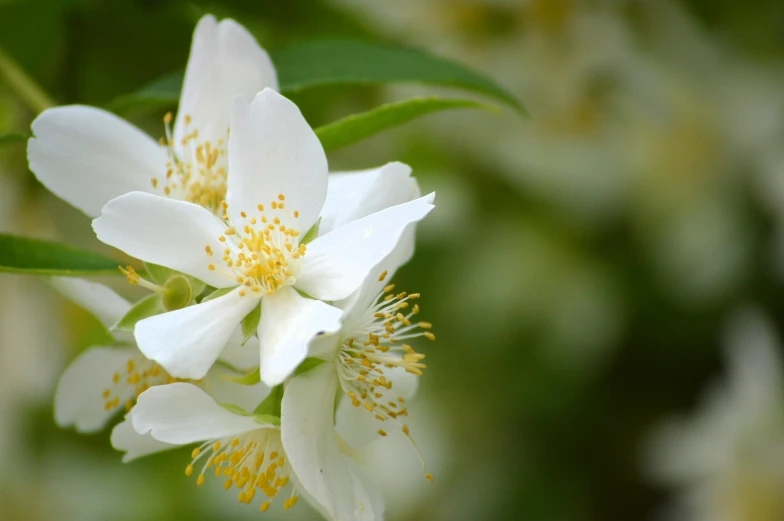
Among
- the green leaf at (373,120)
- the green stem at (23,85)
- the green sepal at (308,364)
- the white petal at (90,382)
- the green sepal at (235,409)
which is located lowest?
the white petal at (90,382)

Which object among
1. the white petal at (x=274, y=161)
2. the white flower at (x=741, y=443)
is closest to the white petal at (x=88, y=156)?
the white petal at (x=274, y=161)

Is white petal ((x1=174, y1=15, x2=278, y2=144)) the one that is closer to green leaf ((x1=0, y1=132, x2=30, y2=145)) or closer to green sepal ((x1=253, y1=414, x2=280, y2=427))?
green leaf ((x1=0, y1=132, x2=30, y2=145))

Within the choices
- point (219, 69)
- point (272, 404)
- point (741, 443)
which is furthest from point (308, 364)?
point (741, 443)

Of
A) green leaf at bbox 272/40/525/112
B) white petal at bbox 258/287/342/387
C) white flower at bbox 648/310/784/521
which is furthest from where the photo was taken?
white flower at bbox 648/310/784/521

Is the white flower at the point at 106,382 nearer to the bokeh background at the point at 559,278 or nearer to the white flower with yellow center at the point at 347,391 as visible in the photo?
the white flower with yellow center at the point at 347,391

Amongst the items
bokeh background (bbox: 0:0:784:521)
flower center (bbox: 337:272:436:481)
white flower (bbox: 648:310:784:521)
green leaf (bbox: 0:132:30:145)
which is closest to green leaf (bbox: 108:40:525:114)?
green leaf (bbox: 0:132:30:145)

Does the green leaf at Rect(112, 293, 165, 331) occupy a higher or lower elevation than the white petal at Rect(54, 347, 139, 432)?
higher
